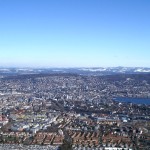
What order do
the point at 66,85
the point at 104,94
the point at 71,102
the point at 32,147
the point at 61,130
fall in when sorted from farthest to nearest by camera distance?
the point at 66,85 < the point at 104,94 < the point at 71,102 < the point at 61,130 < the point at 32,147

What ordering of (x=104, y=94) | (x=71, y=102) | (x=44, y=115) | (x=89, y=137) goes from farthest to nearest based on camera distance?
(x=104, y=94)
(x=71, y=102)
(x=44, y=115)
(x=89, y=137)

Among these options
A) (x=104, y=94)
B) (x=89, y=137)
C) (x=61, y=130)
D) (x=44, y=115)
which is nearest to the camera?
(x=89, y=137)

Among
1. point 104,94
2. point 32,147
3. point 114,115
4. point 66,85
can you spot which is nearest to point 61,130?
point 32,147

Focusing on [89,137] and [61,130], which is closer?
[89,137]

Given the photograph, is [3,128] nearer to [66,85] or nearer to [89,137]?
[89,137]

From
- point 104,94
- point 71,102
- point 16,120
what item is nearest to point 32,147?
point 16,120

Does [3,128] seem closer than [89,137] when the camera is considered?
No

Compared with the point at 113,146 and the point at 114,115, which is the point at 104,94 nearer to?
the point at 114,115
